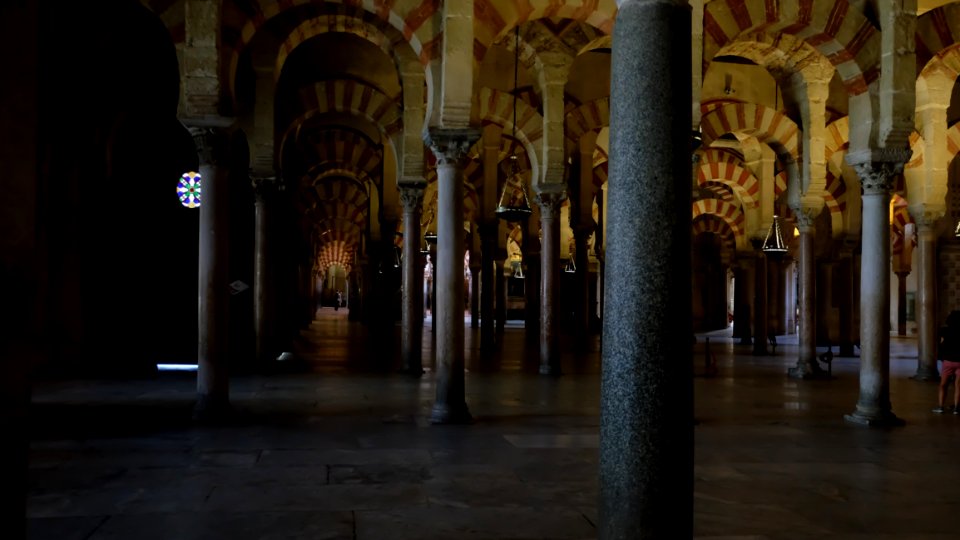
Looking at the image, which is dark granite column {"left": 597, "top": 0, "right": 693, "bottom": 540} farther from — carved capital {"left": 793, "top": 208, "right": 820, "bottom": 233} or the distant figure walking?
carved capital {"left": 793, "top": 208, "right": 820, "bottom": 233}

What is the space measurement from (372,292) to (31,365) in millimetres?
17945

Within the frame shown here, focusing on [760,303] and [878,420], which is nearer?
[878,420]

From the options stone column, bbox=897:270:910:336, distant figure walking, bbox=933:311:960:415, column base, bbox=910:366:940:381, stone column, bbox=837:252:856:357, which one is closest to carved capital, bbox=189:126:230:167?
distant figure walking, bbox=933:311:960:415

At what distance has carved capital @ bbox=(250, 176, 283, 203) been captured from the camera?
9094 mm

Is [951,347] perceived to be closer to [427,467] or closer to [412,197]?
[427,467]

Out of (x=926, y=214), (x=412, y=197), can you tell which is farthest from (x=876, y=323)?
(x=412, y=197)

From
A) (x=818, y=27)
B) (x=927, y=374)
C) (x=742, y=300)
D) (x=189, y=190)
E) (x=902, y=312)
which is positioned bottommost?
(x=927, y=374)

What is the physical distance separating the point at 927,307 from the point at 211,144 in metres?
8.16

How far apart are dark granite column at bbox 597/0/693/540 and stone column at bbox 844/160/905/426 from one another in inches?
185

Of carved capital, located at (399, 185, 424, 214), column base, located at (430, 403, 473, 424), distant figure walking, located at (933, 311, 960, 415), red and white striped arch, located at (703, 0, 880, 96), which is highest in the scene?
red and white striped arch, located at (703, 0, 880, 96)

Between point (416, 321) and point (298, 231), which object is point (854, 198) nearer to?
point (416, 321)

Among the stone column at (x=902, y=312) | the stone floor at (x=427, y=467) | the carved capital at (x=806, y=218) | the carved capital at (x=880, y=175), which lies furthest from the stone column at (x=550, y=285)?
the stone column at (x=902, y=312)

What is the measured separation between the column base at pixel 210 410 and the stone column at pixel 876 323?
472cm

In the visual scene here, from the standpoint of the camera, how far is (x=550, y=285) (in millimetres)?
9516
